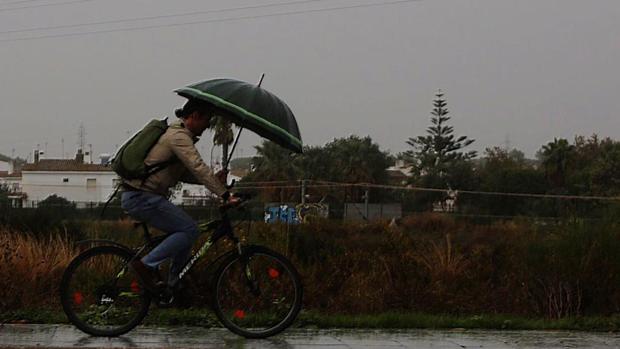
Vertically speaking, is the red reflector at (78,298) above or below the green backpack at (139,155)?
below

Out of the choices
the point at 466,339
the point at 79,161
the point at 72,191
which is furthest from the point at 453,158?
the point at 466,339

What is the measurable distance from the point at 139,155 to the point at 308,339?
204 cm

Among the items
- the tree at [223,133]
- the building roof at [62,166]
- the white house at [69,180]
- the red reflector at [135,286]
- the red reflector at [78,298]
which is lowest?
the red reflector at [78,298]

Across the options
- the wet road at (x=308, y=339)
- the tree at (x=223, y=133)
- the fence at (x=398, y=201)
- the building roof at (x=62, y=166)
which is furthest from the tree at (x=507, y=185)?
the wet road at (x=308, y=339)

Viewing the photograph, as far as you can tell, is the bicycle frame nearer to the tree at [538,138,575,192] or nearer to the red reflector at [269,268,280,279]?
the red reflector at [269,268,280,279]

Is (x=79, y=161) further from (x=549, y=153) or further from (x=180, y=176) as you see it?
(x=180, y=176)

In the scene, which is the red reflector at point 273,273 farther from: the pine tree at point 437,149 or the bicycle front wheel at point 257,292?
the pine tree at point 437,149

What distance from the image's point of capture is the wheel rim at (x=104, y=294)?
7.75m

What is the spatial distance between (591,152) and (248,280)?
7774 cm

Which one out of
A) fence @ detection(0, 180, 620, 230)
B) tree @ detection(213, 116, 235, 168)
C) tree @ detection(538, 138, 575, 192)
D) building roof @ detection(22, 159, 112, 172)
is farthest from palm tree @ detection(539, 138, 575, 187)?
tree @ detection(213, 116, 235, 168)

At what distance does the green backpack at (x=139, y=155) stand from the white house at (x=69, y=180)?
27904mm

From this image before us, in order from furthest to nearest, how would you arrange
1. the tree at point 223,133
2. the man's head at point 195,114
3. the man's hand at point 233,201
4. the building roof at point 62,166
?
the building roof at point 62,166 < the tree at point 223,133 < the man's head at point 195,114 < the man's hand at point 233,201

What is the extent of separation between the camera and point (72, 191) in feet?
118

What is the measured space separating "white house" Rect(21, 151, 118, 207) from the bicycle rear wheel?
27.4 m
